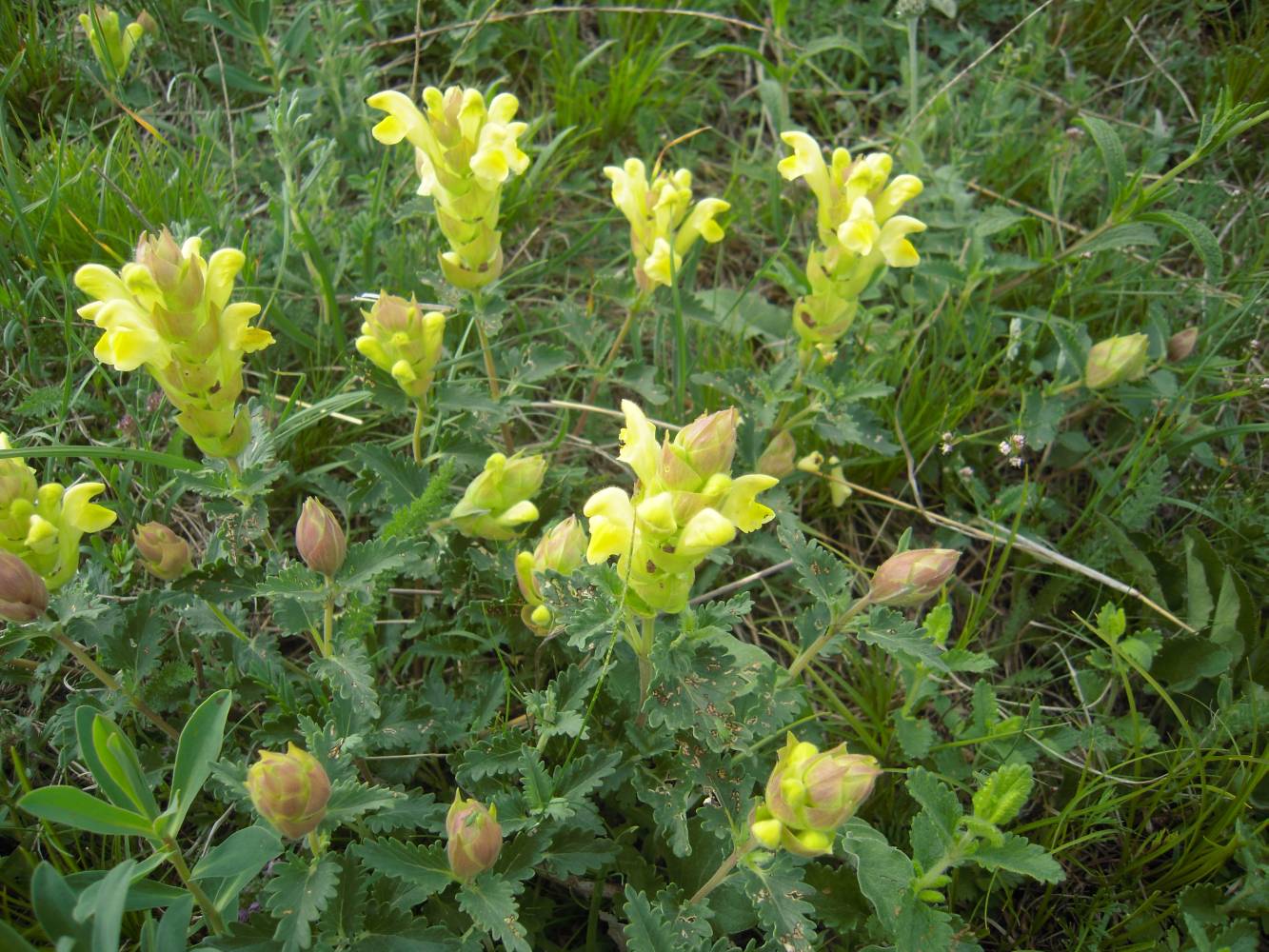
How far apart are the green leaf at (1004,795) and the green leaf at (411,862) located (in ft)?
3.05

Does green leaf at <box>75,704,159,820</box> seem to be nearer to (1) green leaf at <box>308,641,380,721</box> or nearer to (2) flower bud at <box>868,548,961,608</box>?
(1) green leaf at <box>308,641,380,721</box>

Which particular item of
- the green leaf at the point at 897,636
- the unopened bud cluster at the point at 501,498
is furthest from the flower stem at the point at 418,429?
the green leaf at the point at 897,636

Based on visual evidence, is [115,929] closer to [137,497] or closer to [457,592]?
[457,592]

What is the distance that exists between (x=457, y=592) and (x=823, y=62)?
8.32 feet

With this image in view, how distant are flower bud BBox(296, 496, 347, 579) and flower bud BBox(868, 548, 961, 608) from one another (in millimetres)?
1010

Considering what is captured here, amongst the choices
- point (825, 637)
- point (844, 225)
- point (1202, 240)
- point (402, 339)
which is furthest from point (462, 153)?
point (1202, 240)

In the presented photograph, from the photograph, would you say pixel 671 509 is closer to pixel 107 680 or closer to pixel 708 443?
pixel 708 443

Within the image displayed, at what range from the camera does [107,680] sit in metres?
1.78

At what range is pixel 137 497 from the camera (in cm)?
230

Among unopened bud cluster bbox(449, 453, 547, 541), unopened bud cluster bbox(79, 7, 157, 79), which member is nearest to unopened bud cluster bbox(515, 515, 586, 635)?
unopened bud cluster bbox(449, 453, 547, 541)

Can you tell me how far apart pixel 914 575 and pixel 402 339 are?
110 cm

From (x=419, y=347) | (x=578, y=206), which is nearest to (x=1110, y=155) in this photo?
(x=578, y=206)

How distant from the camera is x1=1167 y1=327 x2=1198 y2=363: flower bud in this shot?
260 cm

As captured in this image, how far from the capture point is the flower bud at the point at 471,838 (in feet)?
4.85
